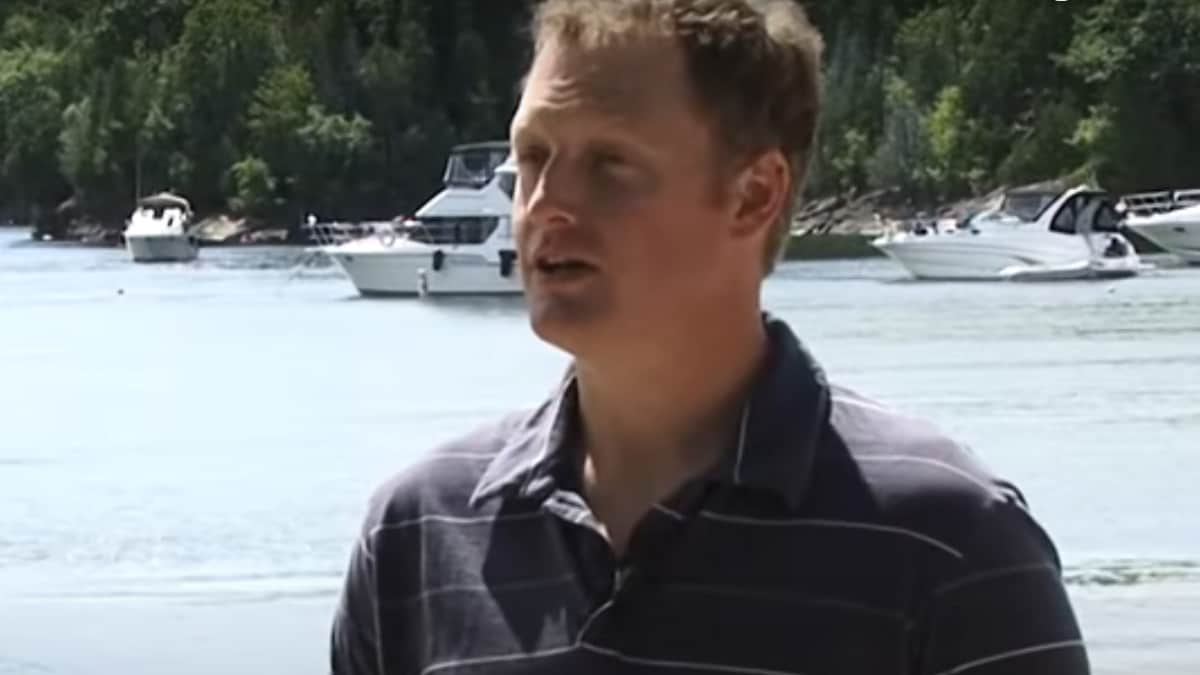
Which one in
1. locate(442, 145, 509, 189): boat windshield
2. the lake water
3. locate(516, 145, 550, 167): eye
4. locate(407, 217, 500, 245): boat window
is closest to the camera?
locate(516, 145, 550, 167): eye

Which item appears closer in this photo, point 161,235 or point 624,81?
point 624,81

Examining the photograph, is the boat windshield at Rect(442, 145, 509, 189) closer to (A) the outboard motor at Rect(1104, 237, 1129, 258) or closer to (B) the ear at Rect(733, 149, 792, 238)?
(A) the outboard motor at Rect(1104, 237, 1129, 258)

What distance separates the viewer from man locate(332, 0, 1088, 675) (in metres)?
1.99

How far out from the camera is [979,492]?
201 cm

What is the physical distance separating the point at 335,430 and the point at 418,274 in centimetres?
2264

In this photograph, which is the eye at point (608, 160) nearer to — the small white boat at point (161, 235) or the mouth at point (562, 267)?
the mouth at point (562, 267)

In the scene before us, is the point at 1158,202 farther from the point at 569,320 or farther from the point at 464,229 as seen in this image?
the point at 569,320

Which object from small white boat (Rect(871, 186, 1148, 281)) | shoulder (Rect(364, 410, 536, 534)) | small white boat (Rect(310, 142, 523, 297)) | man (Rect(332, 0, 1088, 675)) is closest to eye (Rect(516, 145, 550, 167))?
man (Rect(332, 0, 1088, 675))

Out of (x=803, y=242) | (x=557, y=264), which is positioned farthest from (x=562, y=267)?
(x=803, y=242)

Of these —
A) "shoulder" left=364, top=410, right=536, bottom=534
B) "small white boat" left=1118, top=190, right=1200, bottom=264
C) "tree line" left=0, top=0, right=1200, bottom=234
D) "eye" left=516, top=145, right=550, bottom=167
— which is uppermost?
"eye" left=516, top=145, right=550, bottom=167

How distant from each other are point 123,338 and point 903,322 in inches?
424

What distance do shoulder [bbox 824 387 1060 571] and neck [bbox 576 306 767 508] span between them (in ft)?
0.28

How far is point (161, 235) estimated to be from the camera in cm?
6806

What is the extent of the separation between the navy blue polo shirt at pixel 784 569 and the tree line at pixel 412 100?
5760 centimetres
